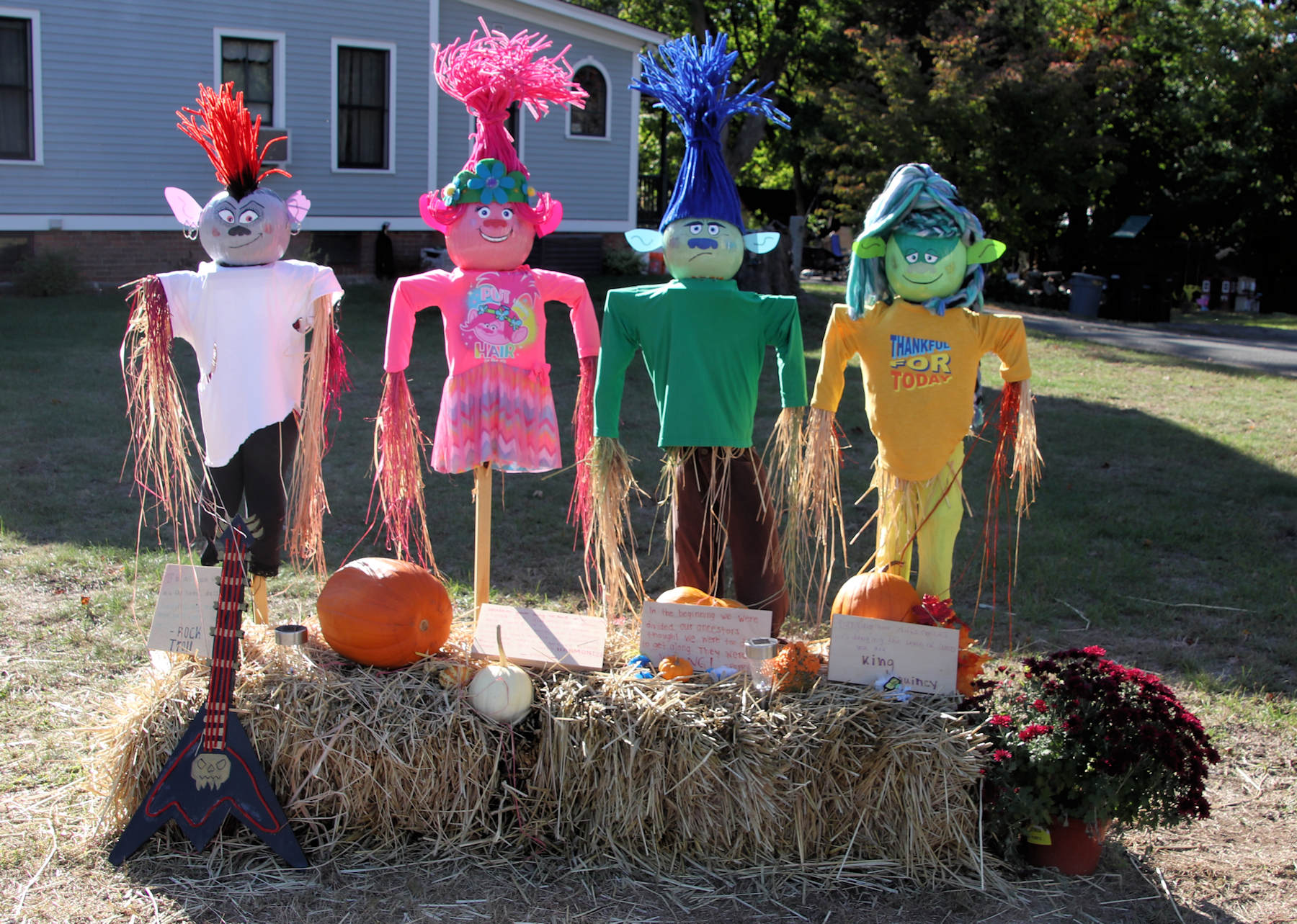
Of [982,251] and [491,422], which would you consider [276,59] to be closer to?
[491,422]

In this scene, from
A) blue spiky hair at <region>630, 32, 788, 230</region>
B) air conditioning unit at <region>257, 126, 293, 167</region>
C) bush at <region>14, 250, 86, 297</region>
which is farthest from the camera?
air conditioning unit at <region>257, 126, 293, 167</region>

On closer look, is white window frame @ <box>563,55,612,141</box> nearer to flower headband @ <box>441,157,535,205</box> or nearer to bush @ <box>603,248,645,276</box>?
bush @ <box>603,248,645,276</box>

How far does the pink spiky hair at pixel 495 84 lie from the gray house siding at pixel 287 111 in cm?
1214

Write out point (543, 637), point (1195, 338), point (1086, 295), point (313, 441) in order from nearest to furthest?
point (543, 637)
point (313, 441)
point (1195, 338)
point (1086, 295)

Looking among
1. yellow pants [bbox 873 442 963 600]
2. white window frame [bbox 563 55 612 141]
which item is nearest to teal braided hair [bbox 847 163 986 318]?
yellow pants [bbox 873 442 963 600]

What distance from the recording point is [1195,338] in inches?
620

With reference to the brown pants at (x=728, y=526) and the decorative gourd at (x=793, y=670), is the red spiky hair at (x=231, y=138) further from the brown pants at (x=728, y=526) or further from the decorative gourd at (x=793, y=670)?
the decorative gourd at (x=793, y=670)

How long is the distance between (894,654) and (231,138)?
2.74 m

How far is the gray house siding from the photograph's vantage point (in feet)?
45.4

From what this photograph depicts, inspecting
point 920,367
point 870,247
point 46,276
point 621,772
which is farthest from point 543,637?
point 46,276

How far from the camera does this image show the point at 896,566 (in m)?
3.87

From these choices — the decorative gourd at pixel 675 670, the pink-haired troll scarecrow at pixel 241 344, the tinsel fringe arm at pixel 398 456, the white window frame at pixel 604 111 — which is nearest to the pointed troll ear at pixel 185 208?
the pink-haired troll scarecrow at pixel 241 344

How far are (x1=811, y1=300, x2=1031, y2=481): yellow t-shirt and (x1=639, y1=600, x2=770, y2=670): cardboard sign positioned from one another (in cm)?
82

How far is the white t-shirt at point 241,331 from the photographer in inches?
147
